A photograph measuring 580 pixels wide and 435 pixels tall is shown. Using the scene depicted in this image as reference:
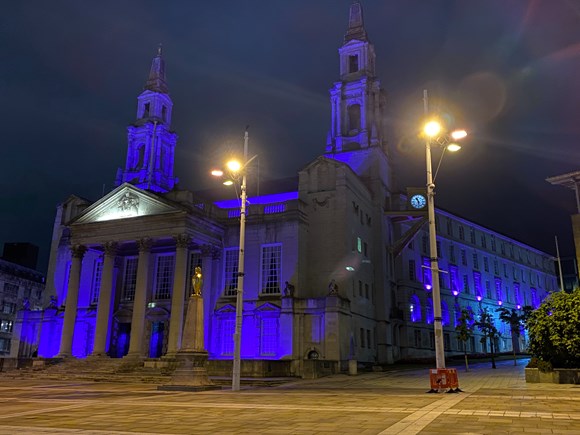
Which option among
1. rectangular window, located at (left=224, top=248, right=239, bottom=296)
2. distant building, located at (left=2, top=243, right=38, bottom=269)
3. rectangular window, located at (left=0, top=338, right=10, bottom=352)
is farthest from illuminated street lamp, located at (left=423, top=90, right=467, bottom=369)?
distant building, located at (left=2, top=243, right=38, bottom=269)

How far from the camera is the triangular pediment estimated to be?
43.6 meters

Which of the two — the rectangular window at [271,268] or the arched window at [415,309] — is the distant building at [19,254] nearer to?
the rectangular window at [271,268]

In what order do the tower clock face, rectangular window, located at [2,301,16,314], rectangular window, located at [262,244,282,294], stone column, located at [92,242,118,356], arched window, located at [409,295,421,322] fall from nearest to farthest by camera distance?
stone column, located at [92,242,118,356] → rectangular window, located at [262,244,282,294] → the tower clock face → arched window, located at [409,295,421,322] → rectangular window, located at [2,301,16,314]

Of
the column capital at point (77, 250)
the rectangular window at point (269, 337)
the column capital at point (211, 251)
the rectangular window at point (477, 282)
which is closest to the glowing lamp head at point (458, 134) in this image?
the rectangular window at point (269, 337)

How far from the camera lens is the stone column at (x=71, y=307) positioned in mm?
43188

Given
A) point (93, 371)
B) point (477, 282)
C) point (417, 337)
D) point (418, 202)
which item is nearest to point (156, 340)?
point (93, 371)

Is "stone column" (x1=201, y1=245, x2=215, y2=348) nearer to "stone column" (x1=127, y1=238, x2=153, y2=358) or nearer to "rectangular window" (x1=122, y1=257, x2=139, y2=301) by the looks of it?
"stone column" (x1=127, y1=238, x2=153, y2=358)

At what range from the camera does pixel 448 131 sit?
20453mm

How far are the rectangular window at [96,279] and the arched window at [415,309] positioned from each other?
115 feet

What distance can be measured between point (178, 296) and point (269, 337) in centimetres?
826

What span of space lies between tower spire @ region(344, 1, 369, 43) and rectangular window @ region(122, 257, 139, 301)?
37585 millimetres

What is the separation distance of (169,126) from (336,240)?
40.4 m

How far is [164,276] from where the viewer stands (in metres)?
48.2

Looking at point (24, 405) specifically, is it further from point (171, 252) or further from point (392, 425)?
point (171, 252)
